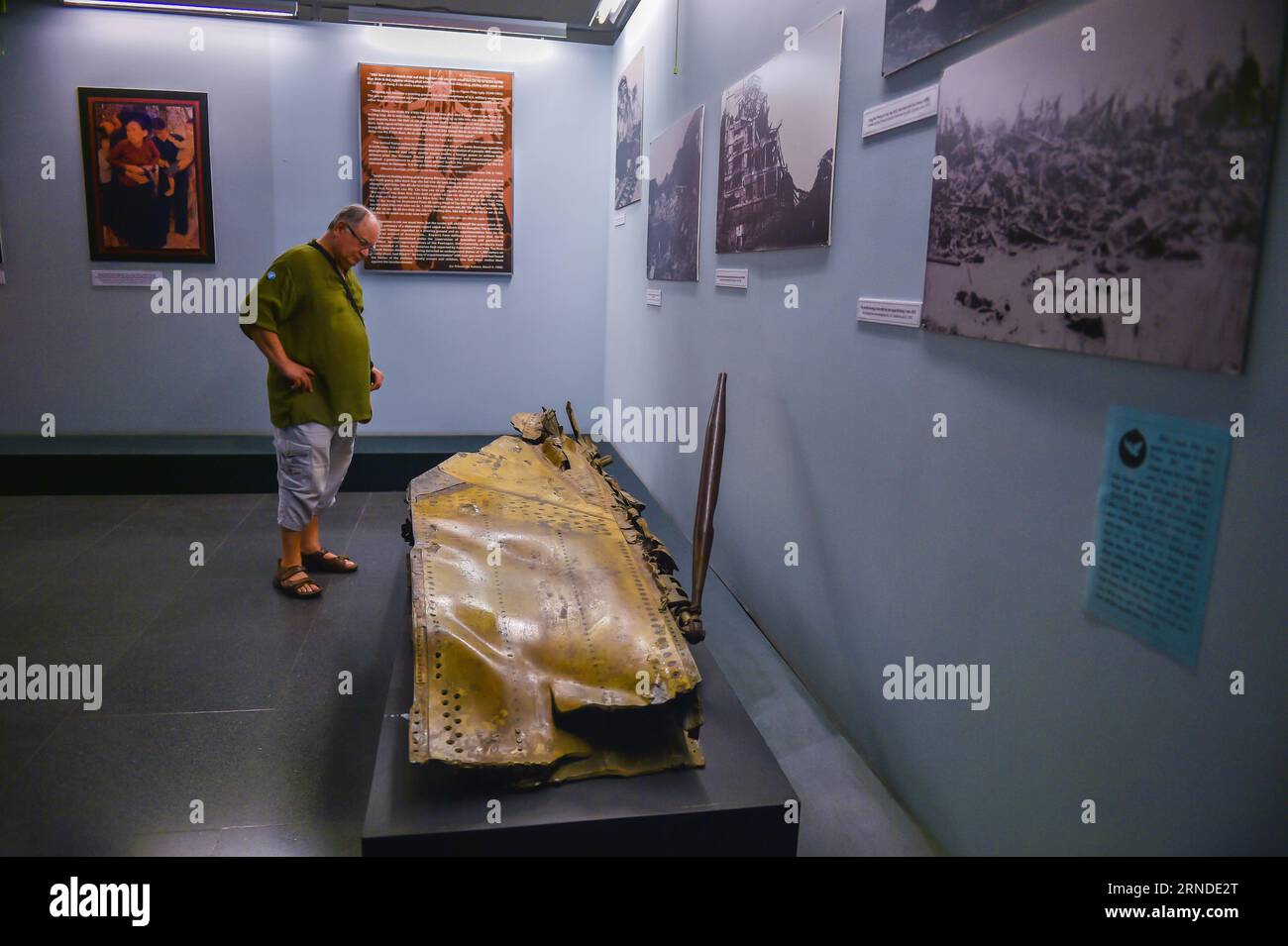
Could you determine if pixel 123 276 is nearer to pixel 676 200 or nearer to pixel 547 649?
pixel 676 200

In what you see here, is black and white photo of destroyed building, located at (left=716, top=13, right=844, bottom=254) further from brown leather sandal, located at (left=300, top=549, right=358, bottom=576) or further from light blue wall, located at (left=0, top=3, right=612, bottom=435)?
light blue wall, located at (left=0, top=3, right=612, bottom=435)

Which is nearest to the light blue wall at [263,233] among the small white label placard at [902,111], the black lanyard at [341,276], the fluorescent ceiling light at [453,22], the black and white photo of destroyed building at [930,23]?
the fluorescent ceiling light at [453,22]

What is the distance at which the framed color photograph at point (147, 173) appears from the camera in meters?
5.94

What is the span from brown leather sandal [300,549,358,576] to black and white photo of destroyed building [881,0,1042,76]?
3.29m

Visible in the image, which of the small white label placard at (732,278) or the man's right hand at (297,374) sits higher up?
the small white label placard at (732,278)

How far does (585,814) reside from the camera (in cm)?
190

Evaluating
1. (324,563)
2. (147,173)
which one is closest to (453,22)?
(147,173)

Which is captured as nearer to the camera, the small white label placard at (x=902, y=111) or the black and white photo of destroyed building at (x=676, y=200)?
the small white label placard at (x=902, y=111)

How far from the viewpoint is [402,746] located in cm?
214

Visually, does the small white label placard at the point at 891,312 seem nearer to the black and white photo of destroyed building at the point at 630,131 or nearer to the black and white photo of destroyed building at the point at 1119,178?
the black and white photo of destroyed building at the point at 1119,178

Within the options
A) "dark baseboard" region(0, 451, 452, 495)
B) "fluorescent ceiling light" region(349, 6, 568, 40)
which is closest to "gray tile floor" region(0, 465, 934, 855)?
"dark baseboard" region(0, 451, 452, 495)

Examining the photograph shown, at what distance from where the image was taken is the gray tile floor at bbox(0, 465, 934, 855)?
2.29 meters

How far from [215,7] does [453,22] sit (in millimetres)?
1542

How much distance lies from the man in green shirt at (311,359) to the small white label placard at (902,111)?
2.30 metres
